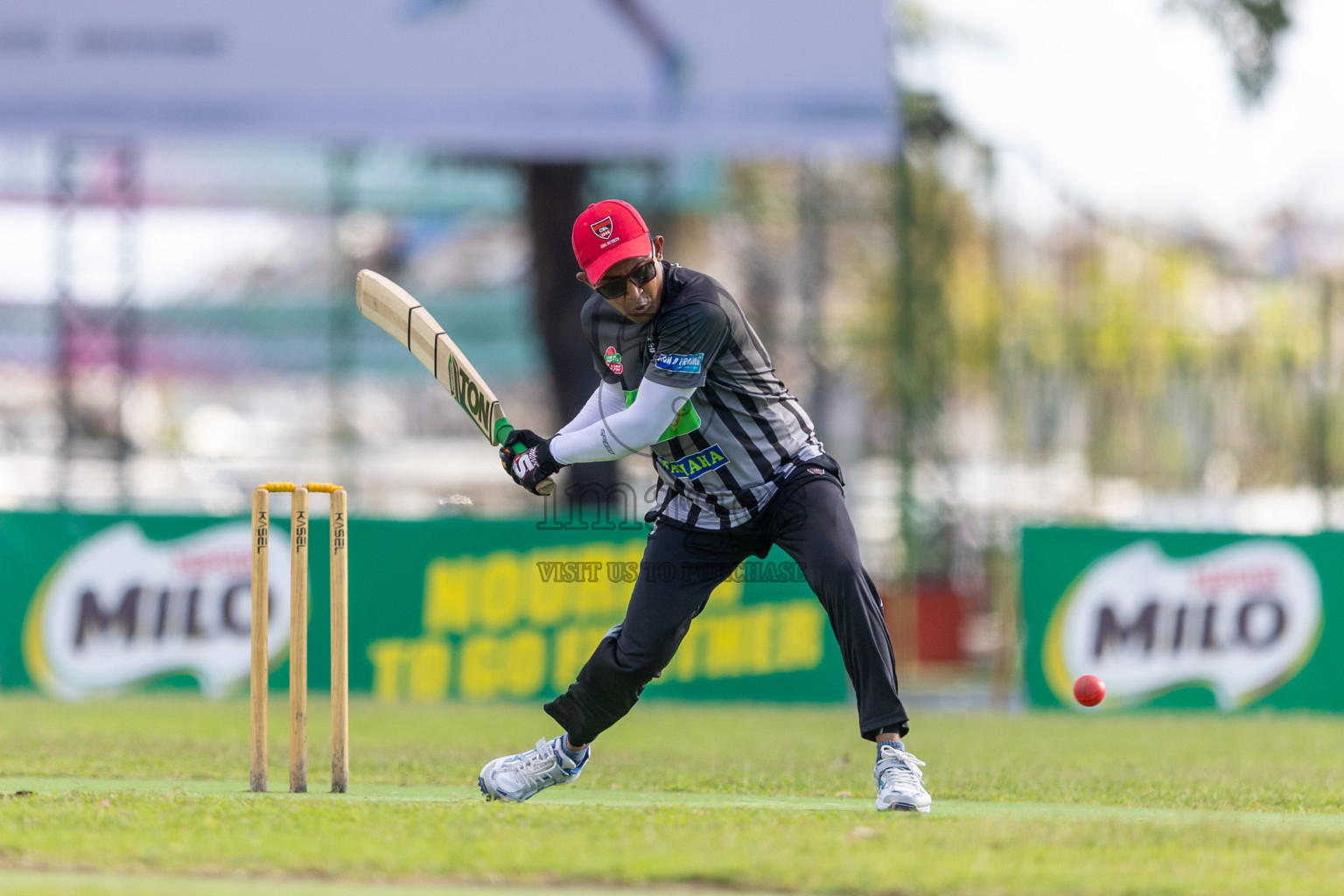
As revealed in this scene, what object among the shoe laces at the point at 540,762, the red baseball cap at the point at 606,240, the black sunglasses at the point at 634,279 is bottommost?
the shoe laces at the point at 540,762

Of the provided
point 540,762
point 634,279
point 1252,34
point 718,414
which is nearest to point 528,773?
point 540,762

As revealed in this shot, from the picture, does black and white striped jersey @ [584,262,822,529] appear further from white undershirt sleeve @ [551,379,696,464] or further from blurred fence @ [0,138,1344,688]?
blurred fence @ [0,138,1344,688]

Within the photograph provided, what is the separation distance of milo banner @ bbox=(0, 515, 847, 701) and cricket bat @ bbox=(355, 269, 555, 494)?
519 centimetres

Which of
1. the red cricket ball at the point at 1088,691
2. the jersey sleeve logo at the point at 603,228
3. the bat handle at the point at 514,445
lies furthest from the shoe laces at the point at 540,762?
the red cricket ball at the point at 1088,691

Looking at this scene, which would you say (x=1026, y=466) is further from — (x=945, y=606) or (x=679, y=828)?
(x=679, y=828)

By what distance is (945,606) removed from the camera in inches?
567

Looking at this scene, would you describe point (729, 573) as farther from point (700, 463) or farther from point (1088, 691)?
point (1088, 691)

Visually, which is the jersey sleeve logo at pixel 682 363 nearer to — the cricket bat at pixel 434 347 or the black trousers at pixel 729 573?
the black trousers at pixel 729 573

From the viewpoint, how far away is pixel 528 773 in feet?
18.5

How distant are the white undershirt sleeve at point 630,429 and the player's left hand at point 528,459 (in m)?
0.04

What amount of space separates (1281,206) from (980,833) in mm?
17601

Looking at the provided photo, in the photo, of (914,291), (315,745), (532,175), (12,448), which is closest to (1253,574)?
(914,291)

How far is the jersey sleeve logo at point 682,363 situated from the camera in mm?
5234

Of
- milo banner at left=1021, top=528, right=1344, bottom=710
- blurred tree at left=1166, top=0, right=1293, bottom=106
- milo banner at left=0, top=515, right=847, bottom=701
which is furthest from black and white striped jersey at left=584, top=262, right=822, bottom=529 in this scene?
blurred tree at left=1166, top=0, right=1293, bottom=106
